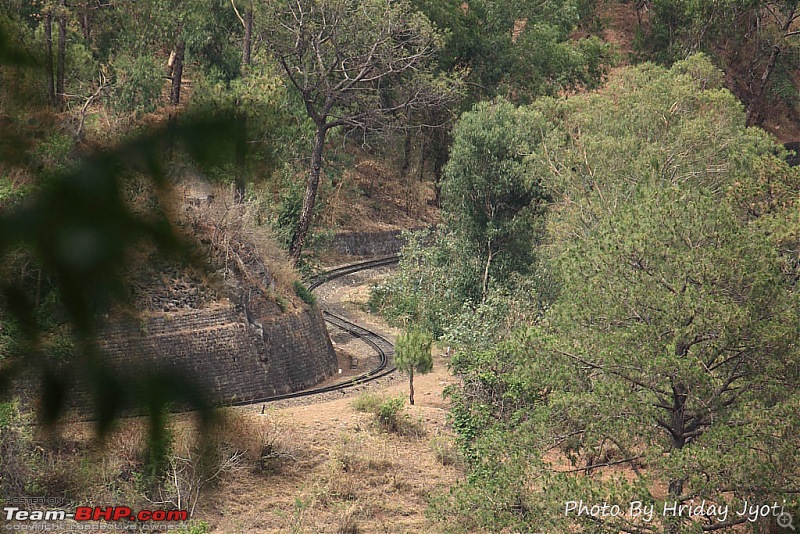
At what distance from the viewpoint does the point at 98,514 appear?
10.4 meters

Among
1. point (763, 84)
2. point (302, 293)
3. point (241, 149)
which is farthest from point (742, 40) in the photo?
point (241, 149)

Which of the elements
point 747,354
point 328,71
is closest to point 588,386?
point 747,354

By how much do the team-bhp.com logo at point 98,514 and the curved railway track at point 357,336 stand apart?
109 inches

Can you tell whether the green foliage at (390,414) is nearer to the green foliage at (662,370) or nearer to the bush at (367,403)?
the bush at (367,403)

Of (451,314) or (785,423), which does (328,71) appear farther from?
(785,423)

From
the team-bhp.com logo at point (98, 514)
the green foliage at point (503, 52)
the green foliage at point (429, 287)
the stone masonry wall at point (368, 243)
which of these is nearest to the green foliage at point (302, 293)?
the green foliage at point (429, 287)

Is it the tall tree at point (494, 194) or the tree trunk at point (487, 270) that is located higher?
the tall tree at point (494, 194)

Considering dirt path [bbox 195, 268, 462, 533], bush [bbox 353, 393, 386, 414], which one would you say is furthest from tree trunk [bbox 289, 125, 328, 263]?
bush [bbox 353, 393, 386, 414]

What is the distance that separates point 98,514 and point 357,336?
1357 cm

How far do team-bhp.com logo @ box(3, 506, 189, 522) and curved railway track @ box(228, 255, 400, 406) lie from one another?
109 inches

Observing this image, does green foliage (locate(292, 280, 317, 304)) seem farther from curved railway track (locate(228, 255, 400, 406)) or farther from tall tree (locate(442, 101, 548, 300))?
tall tree (locate(442, 101, 548, 300))

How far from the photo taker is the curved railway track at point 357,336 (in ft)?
59.2

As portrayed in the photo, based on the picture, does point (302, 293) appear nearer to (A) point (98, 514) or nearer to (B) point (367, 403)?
(B) point (367, 403)

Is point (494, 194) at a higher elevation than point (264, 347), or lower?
higher
